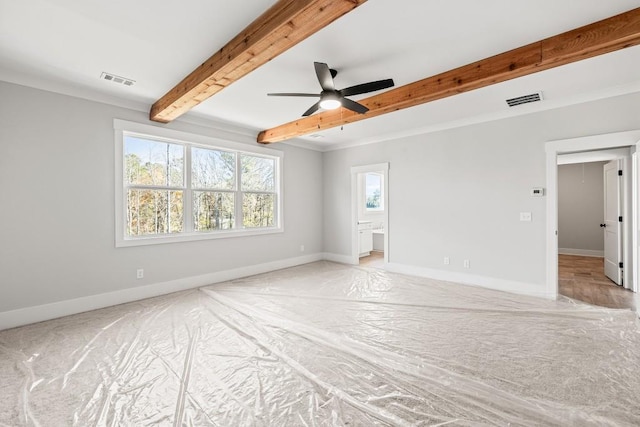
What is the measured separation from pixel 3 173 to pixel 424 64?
15.0 feet

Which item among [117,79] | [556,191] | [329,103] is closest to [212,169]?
[117,79]

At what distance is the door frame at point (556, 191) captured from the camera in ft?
11.6

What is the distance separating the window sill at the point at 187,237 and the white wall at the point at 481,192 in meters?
2.61

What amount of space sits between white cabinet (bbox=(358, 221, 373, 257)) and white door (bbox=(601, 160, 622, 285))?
4354 millimetres

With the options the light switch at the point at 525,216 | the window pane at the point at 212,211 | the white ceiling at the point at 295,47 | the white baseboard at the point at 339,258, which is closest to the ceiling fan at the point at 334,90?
the white ceiling at the point at 295,47

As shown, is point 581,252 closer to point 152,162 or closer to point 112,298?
point 152,162

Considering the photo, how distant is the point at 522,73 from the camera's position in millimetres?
2701

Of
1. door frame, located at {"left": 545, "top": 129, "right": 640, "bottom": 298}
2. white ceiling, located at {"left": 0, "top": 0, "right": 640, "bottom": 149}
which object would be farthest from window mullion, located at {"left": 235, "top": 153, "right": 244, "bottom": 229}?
door frame, located at {"left": 545, "top": 129, "right": 640, "bottom": 298}

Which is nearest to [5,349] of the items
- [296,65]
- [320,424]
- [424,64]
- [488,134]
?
[320,424]

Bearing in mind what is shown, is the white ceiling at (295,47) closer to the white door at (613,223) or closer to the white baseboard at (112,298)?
the white door at (613,223)

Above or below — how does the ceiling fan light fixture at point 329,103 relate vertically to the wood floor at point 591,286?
above

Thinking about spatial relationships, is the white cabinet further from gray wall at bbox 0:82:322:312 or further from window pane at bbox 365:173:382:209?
gray wall at bbox 0:82:322:312

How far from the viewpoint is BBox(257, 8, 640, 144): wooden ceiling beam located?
2195 millimetres

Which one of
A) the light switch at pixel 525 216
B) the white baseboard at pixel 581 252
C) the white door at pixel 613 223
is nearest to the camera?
the light switch at pixel 525 216
